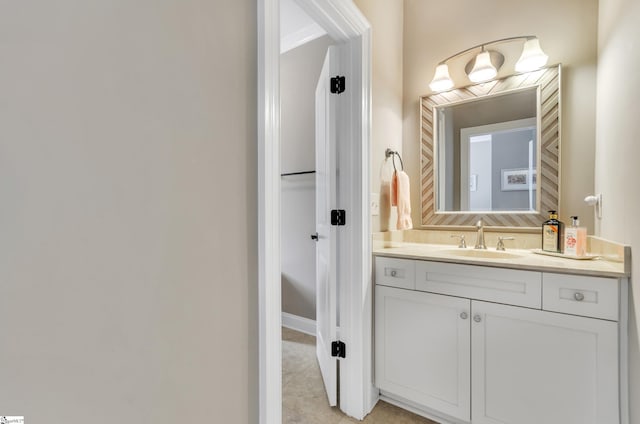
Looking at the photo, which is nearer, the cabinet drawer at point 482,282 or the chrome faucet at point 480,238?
the cabinet drawer at point 482,282

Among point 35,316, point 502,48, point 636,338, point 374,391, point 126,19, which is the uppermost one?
point 502,48

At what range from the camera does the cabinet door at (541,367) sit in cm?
110


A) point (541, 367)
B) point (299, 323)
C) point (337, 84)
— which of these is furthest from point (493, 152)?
point (299, 323)

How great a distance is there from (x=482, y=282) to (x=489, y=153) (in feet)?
3.03

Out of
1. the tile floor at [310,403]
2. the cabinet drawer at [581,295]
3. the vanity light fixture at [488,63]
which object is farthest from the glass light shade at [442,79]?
the tile floor at [310,403]

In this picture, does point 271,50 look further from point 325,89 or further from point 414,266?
point 414,266

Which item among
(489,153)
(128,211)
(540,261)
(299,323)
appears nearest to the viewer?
(128,211)

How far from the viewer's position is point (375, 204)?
1.75 m

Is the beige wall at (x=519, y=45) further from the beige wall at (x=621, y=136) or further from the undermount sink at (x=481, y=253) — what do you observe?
the undermount sink at (x=481, y=253)

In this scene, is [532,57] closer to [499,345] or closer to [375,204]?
[375,204]

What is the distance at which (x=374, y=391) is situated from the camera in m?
1.66

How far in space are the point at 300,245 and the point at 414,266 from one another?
52.0 inches

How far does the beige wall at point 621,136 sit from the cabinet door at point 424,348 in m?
0.56

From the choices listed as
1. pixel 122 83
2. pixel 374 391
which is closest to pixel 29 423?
pixel 122 83
